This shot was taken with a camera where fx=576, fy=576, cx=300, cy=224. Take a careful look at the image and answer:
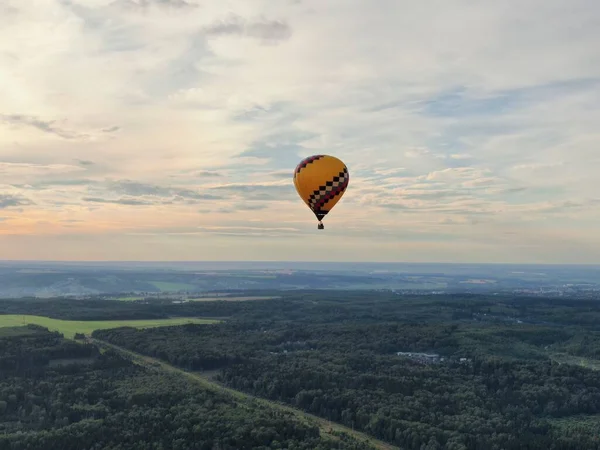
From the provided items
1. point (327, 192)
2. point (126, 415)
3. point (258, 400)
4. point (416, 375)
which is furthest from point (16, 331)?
point (327, 192)

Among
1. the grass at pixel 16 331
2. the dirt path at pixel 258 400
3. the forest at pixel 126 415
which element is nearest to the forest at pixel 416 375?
the dirt path at pixel 258 400

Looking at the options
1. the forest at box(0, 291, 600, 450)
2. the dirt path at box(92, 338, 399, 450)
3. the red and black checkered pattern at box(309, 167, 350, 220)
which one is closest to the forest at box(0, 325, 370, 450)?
the forest at box(0, 291, 600, 450)

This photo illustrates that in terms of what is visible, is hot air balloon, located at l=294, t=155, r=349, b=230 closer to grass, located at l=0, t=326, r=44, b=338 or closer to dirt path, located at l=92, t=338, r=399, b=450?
dirt path, located at l=92, t=338, r=399, b=450

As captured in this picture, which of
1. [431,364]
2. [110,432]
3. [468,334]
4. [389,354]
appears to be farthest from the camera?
[468,334]

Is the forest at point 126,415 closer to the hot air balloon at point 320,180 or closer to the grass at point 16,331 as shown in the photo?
the hot air balloon at point 320,180

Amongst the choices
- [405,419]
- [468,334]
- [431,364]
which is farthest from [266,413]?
[468,334]

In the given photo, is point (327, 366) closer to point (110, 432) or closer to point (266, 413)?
point (266, 413)

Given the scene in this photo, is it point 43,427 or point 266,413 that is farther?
point 266,413
